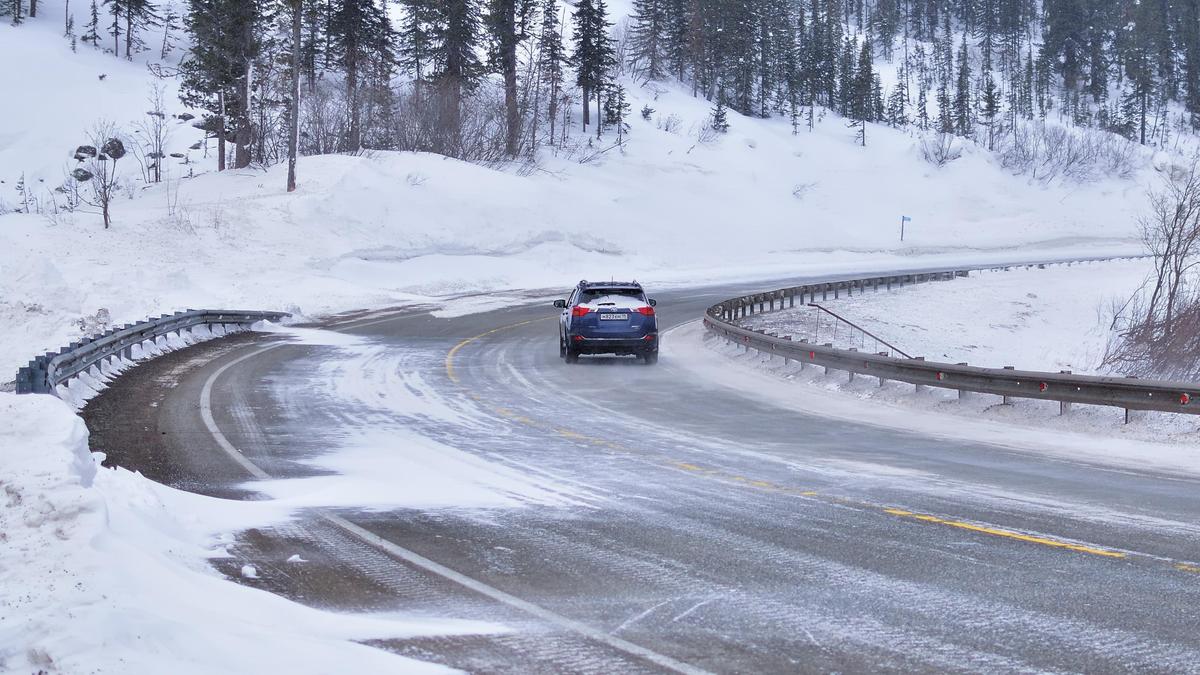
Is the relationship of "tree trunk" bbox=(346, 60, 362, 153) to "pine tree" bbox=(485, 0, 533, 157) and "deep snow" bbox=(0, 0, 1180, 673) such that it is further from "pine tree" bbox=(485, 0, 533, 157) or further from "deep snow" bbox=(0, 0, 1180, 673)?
"pine tree" bbox=(485, 0, 533, 157)

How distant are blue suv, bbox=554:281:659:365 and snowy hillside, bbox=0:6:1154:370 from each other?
11.7 metres

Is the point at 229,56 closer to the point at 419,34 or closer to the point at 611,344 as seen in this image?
the point at 419,34

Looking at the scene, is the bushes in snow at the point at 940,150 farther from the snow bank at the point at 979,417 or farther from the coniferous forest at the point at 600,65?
the snow bank at the point at 979,417

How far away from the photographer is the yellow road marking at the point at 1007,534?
23.2 feet

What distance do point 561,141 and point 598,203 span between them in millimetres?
17951

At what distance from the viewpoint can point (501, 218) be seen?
52.7 metres


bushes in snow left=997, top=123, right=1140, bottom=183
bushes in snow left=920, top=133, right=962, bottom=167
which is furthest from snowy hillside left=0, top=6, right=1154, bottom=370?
bushes in snow left=997, top=123, right=1140, bottom=183

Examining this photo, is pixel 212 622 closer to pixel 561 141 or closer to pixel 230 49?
pixel 230 49

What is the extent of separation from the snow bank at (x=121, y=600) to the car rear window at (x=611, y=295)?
47.0 ft

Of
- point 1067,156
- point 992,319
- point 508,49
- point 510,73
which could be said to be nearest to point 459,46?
point 508,49

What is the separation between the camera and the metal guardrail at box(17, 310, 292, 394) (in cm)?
1307

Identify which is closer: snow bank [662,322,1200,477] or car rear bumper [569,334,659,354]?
snow bank [662,322,1200,477]

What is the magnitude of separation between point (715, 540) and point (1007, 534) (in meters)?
2.12

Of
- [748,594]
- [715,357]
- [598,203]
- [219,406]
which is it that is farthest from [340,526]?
[598,203]
